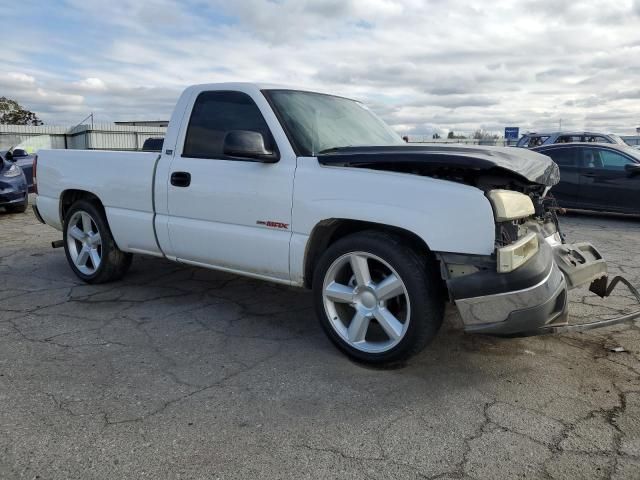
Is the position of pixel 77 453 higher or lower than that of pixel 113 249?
lower

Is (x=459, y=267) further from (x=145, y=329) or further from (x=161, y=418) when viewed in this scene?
(x=145, y=329)

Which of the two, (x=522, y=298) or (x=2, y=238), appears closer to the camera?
(x=522, y=298)

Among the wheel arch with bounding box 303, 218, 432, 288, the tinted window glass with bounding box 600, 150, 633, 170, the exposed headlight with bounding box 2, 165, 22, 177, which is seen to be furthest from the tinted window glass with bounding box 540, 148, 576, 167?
the exposed headlight with bounding box 2, 165, 22, 177

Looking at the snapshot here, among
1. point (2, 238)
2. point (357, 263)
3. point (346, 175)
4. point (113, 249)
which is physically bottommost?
point (2, 238)

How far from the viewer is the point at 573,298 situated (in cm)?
513

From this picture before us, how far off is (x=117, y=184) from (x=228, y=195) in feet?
4.69

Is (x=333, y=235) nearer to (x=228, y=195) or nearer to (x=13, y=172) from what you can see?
(x=228, y=195)

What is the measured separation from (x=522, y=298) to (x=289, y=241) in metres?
1.58

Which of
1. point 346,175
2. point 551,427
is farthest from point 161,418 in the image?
point 551,427

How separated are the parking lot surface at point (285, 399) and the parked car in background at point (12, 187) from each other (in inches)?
268

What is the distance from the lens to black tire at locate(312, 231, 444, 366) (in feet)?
10.9

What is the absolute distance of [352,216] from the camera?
3.55 metres

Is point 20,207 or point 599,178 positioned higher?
point 599,178

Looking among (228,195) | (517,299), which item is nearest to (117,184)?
(228,195)
